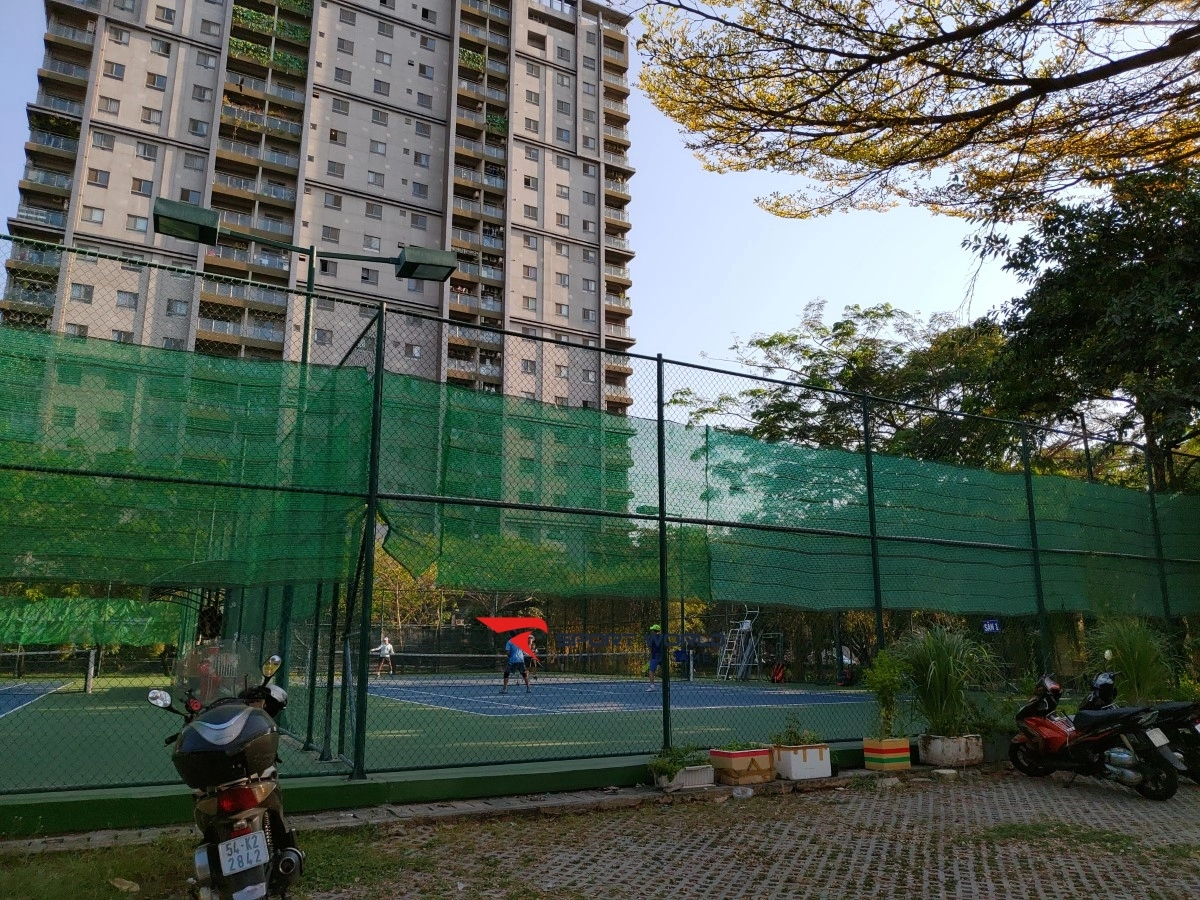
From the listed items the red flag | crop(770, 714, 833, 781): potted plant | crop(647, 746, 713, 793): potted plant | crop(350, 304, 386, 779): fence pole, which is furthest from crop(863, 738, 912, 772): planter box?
crop(350, 304, 386, 779): fence pole

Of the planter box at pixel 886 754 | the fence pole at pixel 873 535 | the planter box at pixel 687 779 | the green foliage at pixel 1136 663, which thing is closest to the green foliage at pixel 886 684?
the planter box at pixel 886 754

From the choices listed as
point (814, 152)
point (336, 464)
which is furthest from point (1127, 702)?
point (336, 464)

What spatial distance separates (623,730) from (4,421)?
22.7 ft

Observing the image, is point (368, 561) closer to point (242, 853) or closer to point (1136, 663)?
point (242, 853)

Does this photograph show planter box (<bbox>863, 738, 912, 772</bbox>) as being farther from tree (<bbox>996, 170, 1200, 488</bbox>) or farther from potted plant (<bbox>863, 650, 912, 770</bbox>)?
tree (<bbox>996, 170, 1200, 488</bbox>)

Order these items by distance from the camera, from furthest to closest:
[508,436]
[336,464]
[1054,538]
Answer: [1054,538], [508,436], [336,464]

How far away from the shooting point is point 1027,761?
7547 mm

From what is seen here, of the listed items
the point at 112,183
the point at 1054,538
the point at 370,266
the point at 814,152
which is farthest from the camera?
the point at 370,266

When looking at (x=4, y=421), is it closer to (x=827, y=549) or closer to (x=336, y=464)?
A: (x=336, y=464)

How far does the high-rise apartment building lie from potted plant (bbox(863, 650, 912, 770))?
3401cm

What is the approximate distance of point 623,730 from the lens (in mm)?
9961

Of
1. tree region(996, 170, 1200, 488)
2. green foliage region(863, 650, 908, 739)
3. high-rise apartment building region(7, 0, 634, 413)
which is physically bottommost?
green foliage region(863, 650, 908, 739)

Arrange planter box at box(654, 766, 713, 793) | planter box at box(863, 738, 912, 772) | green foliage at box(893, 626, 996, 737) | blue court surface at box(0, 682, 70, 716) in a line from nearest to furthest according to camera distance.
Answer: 1. planter box at box(654, 766, 713, 793)
2. planter box at box(863, 738, 912, 772)
3. green foliage at box(893, 626, 996, 737)
4. blue court surface at box(0, 682, 70, 716)

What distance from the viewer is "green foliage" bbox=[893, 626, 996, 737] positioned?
26.1 feet
